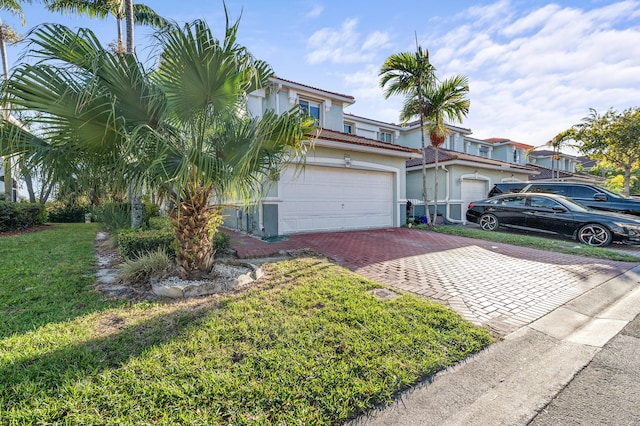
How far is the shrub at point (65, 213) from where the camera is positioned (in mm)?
16734

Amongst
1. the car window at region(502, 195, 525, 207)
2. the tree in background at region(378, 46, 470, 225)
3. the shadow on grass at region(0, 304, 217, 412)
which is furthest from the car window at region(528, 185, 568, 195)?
the shadow on grass at region(0, 304, 217, 412)

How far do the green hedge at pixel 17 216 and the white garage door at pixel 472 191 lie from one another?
20640 millimetres

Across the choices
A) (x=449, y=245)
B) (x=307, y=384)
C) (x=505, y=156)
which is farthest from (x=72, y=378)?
(x=505, y=156)

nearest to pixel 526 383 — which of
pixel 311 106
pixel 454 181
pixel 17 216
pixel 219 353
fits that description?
pixel 219 353

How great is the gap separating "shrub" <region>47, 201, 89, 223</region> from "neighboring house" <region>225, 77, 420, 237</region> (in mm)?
12095

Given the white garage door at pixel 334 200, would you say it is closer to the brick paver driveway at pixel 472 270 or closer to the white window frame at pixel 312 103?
the brick paver driveway at pixel 472 270

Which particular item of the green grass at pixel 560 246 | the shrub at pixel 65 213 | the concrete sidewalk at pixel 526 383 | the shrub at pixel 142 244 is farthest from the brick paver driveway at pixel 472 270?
the shrub at pixel 65 213

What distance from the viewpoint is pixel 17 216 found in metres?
11.0

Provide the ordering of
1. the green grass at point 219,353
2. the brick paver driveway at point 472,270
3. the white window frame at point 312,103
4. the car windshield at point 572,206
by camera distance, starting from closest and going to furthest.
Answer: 1. the green grass at point 219,353
2. the brick paver driveway at point 472,270
3. the car windshield at point 572,206
4. the white window frame at point 312,103

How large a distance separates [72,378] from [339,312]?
260cm

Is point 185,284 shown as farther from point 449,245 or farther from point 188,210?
point 449,245

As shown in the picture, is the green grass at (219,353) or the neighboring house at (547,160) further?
the neighboring house at (547,160)

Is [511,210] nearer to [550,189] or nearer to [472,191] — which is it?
[550,189]

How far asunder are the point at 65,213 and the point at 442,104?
887 inches
